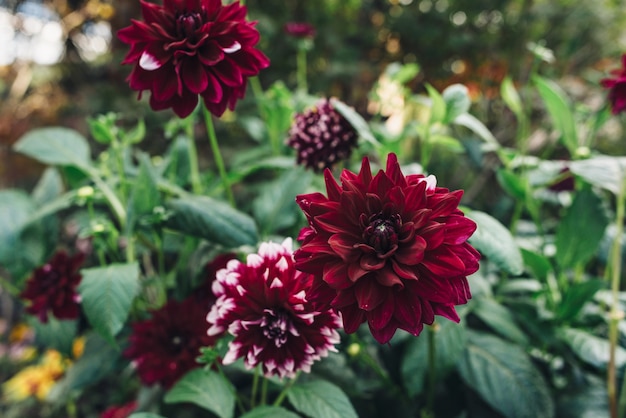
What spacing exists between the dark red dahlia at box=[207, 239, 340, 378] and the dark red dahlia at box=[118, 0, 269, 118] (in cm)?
20

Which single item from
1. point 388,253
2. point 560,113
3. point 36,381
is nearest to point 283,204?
point 388,253

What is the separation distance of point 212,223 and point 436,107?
0.38m

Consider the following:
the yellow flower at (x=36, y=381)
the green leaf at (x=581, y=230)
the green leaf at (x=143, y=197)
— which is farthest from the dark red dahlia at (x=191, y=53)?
the yellow flower at (x=36, y=381)

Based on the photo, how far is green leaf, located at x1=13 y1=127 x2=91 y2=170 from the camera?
793 mm

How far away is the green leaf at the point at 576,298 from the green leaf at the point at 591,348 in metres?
0.03

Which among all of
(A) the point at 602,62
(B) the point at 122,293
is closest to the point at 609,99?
(B) the point at 122,293

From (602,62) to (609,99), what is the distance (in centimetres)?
150

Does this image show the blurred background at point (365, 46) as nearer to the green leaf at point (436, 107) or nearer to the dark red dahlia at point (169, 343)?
the green leaf at point (436, 107)

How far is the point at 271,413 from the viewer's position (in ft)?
1.82

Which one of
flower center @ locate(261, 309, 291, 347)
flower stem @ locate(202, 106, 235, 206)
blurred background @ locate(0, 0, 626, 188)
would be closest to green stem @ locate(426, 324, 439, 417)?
flower center @ locate(261, 309, 291, 347)

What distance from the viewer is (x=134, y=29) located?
1.79ft

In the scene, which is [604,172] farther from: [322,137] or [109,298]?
[109,298]

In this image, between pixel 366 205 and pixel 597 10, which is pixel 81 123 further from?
pixel 597 10

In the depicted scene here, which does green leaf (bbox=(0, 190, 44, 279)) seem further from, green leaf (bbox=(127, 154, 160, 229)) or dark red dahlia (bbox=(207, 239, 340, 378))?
dark red dahlia (bbox=(207, 239, 340, 378))
